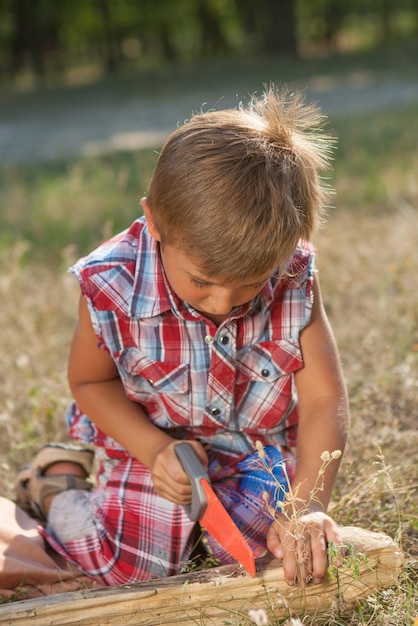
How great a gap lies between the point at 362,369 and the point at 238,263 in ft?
5.22

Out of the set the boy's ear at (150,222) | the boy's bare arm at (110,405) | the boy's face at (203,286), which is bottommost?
the boy's bare arm at (110,405)

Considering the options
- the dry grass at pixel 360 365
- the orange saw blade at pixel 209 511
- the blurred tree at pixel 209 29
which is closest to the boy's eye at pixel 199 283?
the orange saw blade at pixel 209 511

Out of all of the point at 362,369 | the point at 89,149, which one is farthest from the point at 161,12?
the point at 362,369

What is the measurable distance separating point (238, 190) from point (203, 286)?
0.26 metres

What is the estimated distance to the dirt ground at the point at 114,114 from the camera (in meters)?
10.7

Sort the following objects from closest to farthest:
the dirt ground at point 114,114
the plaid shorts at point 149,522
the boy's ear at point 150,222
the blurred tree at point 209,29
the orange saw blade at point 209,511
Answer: the orange saw blade at point 209,511 → the boy's ear at point 150,222 → the plaid shorts at point 149,522 → the dirt ground at point 114,114 → the blurred tree at point 209,29

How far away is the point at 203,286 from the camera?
6.76 ft

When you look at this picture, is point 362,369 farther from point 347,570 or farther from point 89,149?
point 89,149

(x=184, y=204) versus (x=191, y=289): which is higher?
(x=184, y=204)

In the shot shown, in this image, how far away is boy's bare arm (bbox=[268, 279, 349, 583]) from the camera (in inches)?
76.7

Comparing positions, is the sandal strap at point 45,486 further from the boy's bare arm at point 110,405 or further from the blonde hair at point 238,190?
the blonde hair at point 238,190

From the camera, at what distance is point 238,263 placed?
6.41 feet

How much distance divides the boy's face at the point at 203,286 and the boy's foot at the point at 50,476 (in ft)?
2.93

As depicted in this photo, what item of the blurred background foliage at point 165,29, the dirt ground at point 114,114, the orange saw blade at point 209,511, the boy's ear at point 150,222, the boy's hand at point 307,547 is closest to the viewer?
the boy's hand at point 307,547
